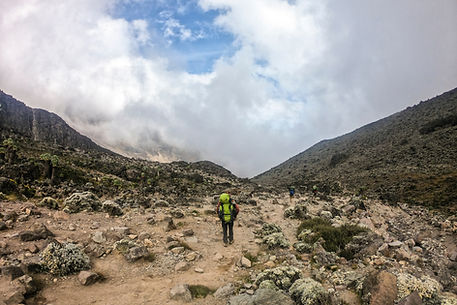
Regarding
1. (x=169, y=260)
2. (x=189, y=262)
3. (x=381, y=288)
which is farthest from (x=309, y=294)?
(x=169, y=260)

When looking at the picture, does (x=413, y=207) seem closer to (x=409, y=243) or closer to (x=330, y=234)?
(x=409, y=243)

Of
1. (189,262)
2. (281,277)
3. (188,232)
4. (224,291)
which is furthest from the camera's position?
(188,232)

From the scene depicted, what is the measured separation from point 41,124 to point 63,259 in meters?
151

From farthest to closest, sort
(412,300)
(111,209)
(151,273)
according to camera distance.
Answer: (111,209) → (151,273) → (412,300)

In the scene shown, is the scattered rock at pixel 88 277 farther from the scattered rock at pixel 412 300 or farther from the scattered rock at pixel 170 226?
the scattered rock at pixel 412 300

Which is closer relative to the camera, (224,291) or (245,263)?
(224,291)

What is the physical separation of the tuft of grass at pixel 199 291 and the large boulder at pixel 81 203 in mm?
9885

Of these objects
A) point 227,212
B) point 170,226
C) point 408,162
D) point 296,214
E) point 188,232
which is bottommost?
point 296,214

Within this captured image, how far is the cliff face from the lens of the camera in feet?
376

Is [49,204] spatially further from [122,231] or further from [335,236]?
[335,236]

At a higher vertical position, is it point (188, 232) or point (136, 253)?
point (188, 232)

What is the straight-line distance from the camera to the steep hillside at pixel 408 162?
33.9 m

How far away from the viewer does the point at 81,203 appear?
Result: 1432 cm

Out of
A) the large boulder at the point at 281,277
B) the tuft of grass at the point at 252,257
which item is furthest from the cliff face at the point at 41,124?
the large boulder at the point at 281,277
